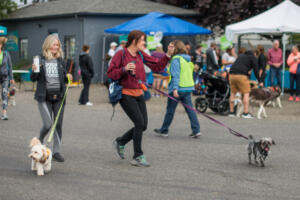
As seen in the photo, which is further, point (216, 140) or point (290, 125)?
point (290, 125)

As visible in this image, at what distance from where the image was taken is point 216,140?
9812 millimetres

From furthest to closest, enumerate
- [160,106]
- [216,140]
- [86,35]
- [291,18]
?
[86,35] → [291,18] → [160,106] → [216,140]

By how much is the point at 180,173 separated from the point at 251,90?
7.18 metres

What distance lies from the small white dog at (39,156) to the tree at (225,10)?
2095 cm

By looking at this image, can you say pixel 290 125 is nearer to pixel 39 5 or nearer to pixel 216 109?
pixel 216 109

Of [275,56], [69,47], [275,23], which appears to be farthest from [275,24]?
[69,47]

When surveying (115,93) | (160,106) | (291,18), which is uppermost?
(291,18)

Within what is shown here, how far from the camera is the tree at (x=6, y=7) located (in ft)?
106

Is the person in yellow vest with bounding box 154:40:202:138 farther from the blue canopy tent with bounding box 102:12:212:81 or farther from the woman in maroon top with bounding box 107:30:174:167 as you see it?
the blue canopy tent with bounding box 102:12:212:81

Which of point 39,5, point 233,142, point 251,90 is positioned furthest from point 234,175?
point 39,5

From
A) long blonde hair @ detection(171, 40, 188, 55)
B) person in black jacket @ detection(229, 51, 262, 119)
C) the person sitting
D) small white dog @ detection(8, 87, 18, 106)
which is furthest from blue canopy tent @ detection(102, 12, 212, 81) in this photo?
long blonde hair @ detection(171, 40, 188, 55)

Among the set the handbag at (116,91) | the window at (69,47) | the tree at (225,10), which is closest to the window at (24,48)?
the window at (69,47)

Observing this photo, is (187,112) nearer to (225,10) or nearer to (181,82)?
(181,82)

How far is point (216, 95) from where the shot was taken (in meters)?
14.2
